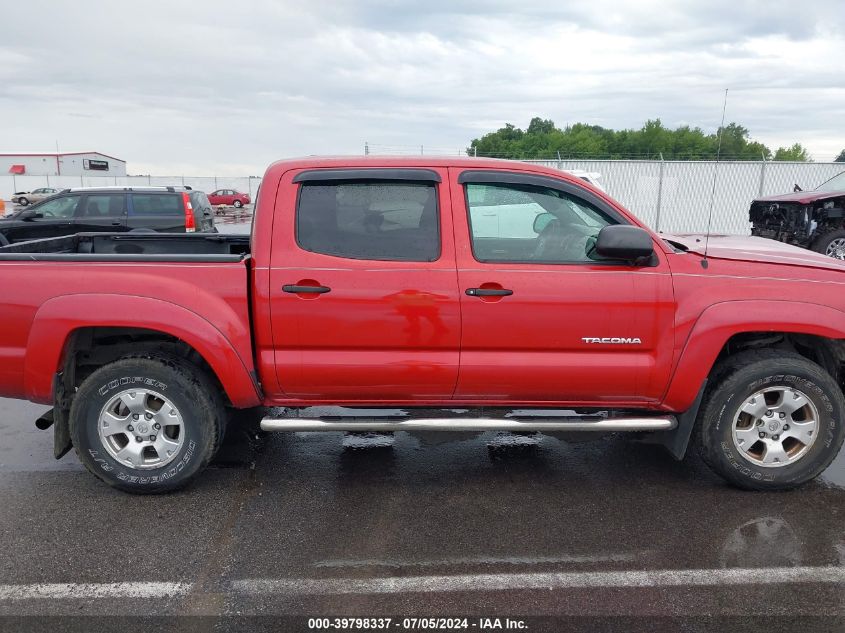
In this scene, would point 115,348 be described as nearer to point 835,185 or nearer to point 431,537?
point 431,537

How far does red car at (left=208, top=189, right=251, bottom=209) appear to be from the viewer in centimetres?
4228

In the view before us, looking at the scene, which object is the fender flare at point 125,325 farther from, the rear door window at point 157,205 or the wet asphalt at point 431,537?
the rear door window at point 157,205

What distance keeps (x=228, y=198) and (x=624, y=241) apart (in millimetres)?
42327

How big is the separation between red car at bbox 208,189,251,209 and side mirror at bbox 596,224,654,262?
4151cm

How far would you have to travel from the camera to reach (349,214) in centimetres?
380

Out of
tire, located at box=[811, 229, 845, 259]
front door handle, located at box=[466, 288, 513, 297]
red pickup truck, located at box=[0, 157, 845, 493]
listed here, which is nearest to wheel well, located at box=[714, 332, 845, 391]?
red pickup truck, located at box=[0, 157, 845, 493]

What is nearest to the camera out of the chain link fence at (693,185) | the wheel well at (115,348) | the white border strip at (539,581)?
the white border strip at (539,581)

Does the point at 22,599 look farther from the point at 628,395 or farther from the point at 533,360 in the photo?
the point at 628,395

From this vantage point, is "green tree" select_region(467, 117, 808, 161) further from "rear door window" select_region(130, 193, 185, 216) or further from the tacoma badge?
"rear door window" select_region(130, 193, 185, 216)

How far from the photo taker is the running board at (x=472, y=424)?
3775mm

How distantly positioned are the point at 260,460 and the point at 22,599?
1.69 metres

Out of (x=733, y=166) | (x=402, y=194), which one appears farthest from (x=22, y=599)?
(x=733, y=166)

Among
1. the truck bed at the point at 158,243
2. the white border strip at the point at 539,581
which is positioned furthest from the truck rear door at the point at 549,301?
the truck bed at the point at 158,243

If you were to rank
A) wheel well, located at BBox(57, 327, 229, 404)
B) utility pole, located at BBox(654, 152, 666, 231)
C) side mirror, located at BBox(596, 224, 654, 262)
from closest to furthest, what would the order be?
side mirror, located at BBox(596, 224, 654, 262) < wheel well, located at BBox(57, 327, 229, 404) < utility pole, located at BBox(654, 152, 666, 231)
